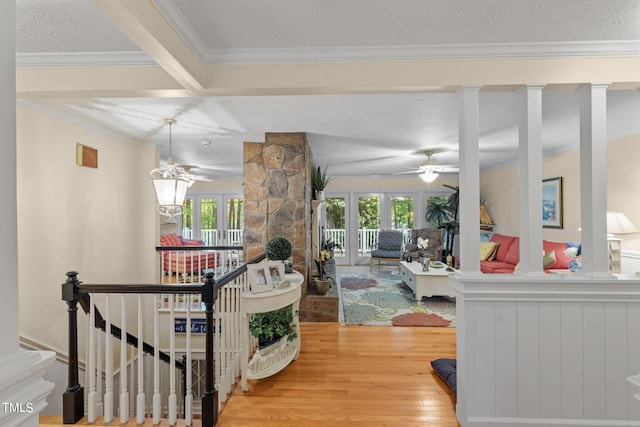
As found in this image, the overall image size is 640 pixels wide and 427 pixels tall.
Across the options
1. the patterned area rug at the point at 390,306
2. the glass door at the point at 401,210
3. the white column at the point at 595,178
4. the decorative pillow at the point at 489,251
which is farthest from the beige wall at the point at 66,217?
the glass door at the point at 401,210

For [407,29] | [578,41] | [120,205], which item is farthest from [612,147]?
[120,205]

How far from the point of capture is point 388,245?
7.41m

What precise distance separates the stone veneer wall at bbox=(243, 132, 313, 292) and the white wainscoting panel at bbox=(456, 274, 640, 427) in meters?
2.12

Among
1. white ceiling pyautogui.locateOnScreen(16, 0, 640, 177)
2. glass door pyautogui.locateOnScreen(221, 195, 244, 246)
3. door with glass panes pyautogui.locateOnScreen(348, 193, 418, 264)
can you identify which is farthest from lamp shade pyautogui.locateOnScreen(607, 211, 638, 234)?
glass door pyautogui.locateOnScreen(221, 195, 244, 246)

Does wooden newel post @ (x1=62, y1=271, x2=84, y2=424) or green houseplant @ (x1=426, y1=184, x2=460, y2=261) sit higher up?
green houseplant @ (x1=426, y1=184, x2=460, y2=261)

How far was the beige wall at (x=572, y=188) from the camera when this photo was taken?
12.1ft

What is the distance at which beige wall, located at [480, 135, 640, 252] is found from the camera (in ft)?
12.1

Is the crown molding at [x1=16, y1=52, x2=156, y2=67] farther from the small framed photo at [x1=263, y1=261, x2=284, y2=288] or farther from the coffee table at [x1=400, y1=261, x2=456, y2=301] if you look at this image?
the coffee table at [x1=400, y1=261, x2=456, y2=301]

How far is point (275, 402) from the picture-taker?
7.26 feet

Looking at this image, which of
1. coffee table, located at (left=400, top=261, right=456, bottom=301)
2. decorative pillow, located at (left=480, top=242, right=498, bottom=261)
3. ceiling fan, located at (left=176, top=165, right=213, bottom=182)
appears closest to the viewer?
coffee table, located at (left=400, top=261, right=456, bottom=301)

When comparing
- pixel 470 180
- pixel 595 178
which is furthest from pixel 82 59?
pixel 595 178

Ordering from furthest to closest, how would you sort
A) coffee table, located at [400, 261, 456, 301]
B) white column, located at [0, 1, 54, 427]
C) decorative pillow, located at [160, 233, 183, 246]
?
decorative pillow, located at [160, 233, 183, 246], coffee table, located at [400, 261, 456, 301], white column, located at [0, 1, 54, 427]

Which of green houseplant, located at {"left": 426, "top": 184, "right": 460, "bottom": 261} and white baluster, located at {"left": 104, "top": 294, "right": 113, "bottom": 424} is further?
green houseplant, located at {"left": 426, "top": 184, "right": 460, "bottom": 261}

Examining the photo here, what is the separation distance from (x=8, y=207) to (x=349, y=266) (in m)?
7.48
